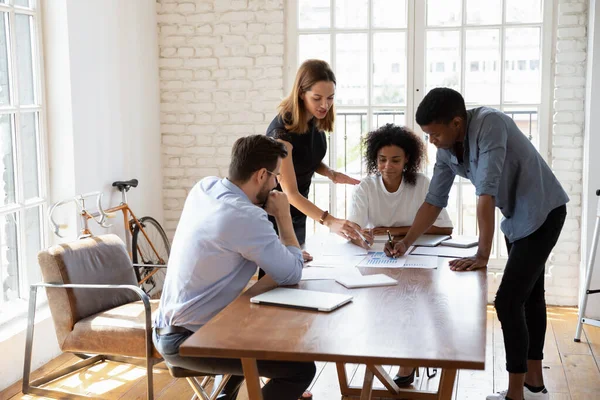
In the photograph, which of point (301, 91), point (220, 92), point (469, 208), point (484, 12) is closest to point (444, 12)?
point (484, 12)

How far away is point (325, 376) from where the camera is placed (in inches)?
161

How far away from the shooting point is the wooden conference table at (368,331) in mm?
2061

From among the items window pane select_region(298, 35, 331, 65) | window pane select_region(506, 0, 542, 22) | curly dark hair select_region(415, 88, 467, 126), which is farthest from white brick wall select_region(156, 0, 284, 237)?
curly dark hair select_region(415, 88, 467, 126)

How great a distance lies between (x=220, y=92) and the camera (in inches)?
225

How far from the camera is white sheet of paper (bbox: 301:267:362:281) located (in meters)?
2.97

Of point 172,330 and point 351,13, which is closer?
point 172,330

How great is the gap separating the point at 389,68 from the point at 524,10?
1.04 meters

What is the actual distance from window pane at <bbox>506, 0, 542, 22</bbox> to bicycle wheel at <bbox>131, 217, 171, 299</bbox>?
3.02m

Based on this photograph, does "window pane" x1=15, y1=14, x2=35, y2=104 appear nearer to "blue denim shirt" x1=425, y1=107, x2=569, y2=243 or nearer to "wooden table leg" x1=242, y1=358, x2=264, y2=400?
"blue denim shirt" x1=425, y1=107, x2=569, y2=243

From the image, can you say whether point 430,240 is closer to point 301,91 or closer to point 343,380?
Result: point 343,380

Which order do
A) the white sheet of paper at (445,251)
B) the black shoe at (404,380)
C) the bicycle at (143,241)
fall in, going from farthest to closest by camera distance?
the bicycle at (143,241)
the black shoe at (404,380)
the white sheet of paper at (445,251)

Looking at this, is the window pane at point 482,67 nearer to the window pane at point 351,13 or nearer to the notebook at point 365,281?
the window pane at point 351,13

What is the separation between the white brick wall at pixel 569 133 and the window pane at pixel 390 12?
3.61ft

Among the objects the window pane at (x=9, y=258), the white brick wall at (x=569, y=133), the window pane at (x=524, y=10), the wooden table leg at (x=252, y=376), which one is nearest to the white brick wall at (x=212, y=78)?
the window pane at (x=524, y=10)
